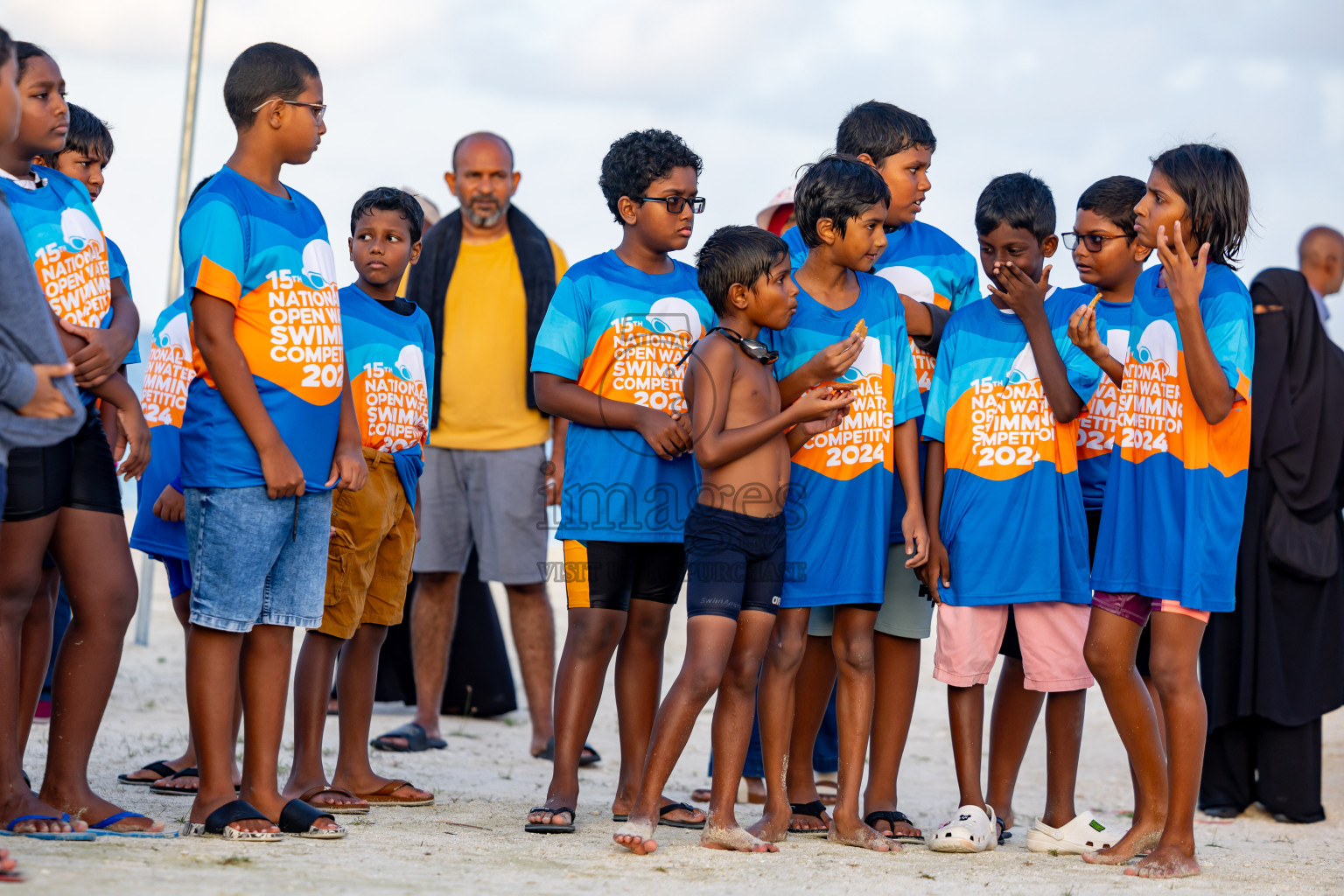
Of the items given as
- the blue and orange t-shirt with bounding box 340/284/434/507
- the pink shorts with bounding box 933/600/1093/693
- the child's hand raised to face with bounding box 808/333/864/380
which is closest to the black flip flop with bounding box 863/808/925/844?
the pink shorts with bounding box 933/600/1093/693

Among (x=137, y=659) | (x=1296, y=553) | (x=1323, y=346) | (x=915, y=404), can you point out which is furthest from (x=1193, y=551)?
Answer: (x=137, y=659)

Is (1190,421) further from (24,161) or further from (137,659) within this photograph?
(137,659)

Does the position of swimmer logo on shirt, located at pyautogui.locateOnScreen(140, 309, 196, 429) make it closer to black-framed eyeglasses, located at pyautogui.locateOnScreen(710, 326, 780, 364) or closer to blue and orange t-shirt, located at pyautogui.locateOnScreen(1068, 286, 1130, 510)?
black-framed eyeglasses, located at pyautogui.locateOnScreen(710, 326, 780, 364)

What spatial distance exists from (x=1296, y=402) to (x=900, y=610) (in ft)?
9.09

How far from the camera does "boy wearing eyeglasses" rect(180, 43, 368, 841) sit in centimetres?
362

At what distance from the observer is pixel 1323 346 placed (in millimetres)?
6020

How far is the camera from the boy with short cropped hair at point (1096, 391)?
4.32m

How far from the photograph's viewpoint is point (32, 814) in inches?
137

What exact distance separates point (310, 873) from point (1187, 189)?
10.4ft

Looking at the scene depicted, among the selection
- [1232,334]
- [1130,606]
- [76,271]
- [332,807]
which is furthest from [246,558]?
[1232,334]

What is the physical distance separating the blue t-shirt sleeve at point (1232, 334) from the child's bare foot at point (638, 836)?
2149mm

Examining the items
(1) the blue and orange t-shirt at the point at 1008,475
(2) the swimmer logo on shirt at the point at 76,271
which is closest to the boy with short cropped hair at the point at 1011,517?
(1) the blue and orange t-shirt at the point at 1008,475

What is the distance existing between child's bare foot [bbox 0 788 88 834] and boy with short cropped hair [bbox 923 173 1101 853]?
102 inches

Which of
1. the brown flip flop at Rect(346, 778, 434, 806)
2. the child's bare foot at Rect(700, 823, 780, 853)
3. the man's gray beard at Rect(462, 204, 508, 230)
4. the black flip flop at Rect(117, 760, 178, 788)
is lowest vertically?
the black flip flop at Rect(117, 760, 178, 788)
